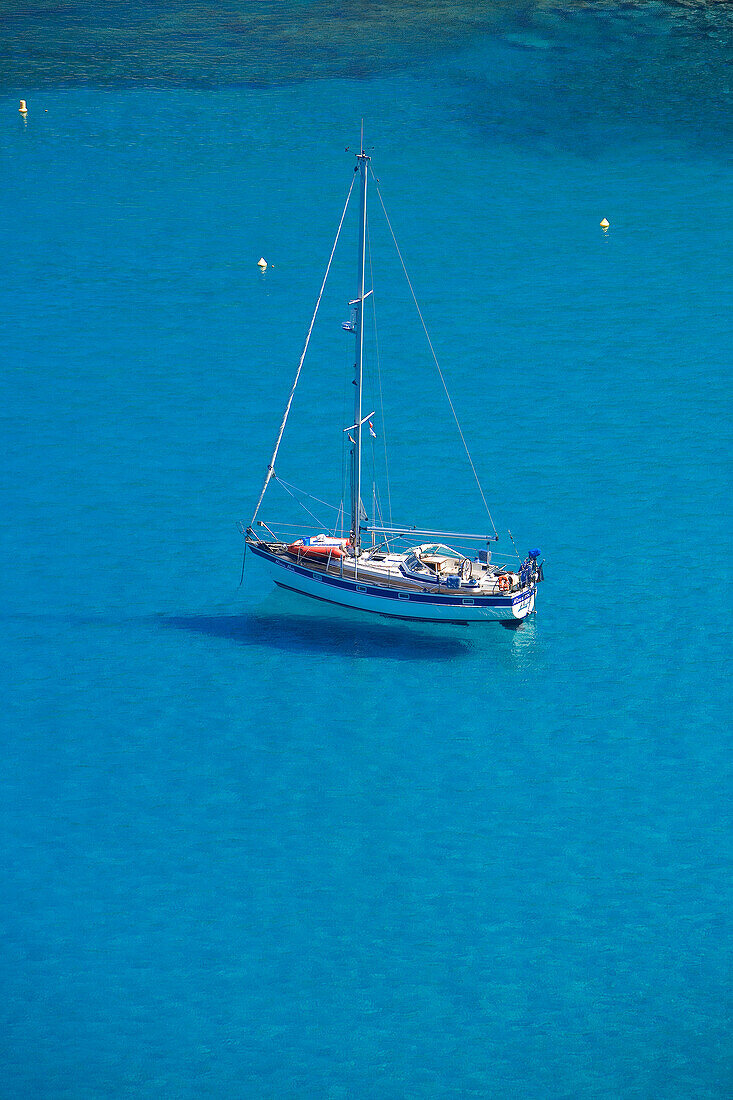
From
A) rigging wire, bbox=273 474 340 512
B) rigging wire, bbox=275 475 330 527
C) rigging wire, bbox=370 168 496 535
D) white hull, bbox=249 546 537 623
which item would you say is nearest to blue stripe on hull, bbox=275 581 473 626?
white hull, bbox=249 546 537 623

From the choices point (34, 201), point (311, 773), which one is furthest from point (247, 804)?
point (34, 201)

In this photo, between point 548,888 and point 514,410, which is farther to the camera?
point 514,410

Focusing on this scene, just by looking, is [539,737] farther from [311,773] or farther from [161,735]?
[161,735]

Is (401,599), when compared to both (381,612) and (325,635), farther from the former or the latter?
(325,635)

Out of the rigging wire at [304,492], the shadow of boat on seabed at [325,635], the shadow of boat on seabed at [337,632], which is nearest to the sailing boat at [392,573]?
the shadow of boat on seabed at [337,632]

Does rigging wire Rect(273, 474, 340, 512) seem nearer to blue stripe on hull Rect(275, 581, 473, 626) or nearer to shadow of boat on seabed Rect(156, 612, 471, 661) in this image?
blue stripe on hull Rect(275, 581, 473, 626)

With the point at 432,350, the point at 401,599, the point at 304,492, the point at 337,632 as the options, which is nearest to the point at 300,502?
the point at 304,492
